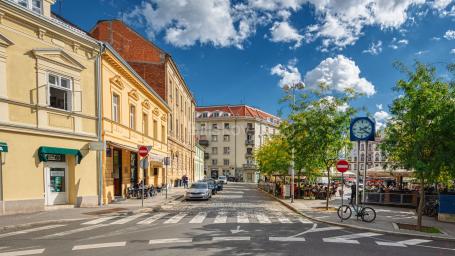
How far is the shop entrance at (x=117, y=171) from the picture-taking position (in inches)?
901

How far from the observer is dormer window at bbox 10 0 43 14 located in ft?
52.3

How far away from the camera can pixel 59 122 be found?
16.7 metres

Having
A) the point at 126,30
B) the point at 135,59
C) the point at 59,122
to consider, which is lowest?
the point at 59,122

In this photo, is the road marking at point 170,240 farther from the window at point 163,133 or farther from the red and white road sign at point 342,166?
the window at point 163,133

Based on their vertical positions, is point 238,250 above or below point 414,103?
below

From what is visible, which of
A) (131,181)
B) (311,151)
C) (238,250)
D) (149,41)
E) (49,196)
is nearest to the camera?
(238,250)

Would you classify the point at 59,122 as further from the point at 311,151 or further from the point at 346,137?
the point at 346,137

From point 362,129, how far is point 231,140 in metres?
74.2

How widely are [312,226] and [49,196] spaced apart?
40.5 feet

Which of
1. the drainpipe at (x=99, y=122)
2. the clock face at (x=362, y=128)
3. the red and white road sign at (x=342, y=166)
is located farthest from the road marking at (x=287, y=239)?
the drainpipe at (x=99, y=122)

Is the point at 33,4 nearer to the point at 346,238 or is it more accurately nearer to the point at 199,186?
the point at 199,186

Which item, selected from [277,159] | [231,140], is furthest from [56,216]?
[231,140]

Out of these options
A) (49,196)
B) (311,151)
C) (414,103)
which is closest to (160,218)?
(49,196)

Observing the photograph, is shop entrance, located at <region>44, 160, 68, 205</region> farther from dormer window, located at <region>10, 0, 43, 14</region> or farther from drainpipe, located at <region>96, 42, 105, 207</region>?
dormer window, located at <region>10, 0, 43, 14</region>
